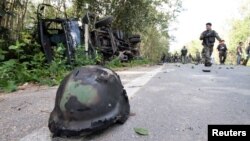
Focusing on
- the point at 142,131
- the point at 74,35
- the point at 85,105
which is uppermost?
the point at 74,35

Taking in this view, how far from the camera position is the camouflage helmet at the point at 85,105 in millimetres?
4031

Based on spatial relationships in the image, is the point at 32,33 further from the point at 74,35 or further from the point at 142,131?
the point at 142,131

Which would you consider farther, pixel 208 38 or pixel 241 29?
pixel 241 29

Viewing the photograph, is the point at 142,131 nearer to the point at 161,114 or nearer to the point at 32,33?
the point at 161,114

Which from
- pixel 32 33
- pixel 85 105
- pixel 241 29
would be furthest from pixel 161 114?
pixel 241 29

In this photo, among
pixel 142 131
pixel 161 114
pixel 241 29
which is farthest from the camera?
pixel 241 29

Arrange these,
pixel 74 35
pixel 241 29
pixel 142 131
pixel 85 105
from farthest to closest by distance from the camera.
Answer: pixel 241 29
pixel 74 35
pixel 142 131
pixel 85 105

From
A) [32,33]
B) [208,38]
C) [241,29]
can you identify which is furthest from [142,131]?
[241,29]

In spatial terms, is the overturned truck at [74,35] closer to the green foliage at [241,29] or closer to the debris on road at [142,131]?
the debris on road at [142,131]

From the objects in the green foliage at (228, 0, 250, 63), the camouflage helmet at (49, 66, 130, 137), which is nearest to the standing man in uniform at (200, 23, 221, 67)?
the camouflage helmet at (49, 66, 130, 137)

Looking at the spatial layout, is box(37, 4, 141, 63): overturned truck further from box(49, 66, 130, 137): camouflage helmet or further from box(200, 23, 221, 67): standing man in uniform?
box(49, 66, 130, 137): camouflage helmet

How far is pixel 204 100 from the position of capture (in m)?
6.08

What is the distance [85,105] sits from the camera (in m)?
4.10

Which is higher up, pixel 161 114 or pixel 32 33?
pixel 32 33
